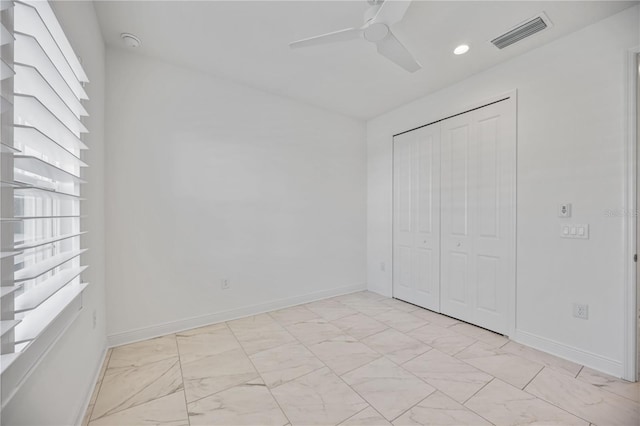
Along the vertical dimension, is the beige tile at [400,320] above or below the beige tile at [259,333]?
below

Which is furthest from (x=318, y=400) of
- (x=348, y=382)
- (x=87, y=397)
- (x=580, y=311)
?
(x=580, y=311)

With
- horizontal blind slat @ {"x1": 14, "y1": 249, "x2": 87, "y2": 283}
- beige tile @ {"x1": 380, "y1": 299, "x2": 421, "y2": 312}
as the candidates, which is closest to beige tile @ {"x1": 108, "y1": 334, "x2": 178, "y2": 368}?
horizontal blind slat @ {"x1": 14, "y1": 249, "x2": 87, "y2": 283}

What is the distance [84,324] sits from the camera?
67.9 inches

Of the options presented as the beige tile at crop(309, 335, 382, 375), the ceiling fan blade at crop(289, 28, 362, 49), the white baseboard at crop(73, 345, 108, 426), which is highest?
the ceiling fan blade at crop(289, 28, 362, 49)

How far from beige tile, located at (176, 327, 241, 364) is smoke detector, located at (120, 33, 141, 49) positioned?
8.97 feet

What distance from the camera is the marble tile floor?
166 centimetres

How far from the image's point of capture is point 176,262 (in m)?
2.79

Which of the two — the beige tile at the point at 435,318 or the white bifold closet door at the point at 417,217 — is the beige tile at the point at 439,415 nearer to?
the beige tile at the point at 435,318

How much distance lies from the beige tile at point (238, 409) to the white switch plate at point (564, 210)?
8.79ft

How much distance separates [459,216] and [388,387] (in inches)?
79.3

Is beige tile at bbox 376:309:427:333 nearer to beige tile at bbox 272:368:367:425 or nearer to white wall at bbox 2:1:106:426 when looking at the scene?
beige tile at bbox 272:368:367:425

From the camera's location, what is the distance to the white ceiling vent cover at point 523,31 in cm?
212

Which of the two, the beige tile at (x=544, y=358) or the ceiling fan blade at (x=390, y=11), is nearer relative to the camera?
the ceiling fan blade at (x=390, y=11)

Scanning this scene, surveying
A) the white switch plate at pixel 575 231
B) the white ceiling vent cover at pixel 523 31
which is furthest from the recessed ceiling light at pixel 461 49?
the white switch plate at pixel 575 231
